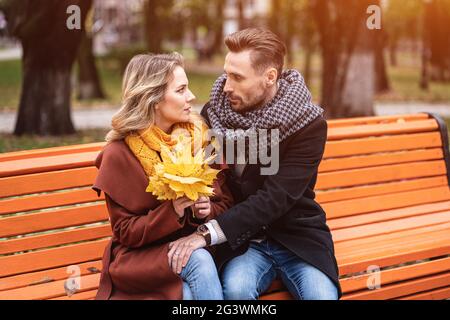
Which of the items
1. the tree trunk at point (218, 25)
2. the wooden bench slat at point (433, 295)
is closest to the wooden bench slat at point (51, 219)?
the wooden bench slat at point (433, 295)

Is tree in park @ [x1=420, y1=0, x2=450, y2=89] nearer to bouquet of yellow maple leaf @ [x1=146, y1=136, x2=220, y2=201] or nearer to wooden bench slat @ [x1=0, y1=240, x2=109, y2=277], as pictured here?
wooden bench slat @ [x1=0, y1=240, x2=109, y2=277]

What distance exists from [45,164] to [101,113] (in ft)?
36.8

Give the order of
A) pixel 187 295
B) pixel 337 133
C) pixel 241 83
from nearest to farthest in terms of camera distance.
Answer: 1. pixel 187 295
2. pixel 241 83
3. pixel 337 133

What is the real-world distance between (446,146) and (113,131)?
270 centimetres

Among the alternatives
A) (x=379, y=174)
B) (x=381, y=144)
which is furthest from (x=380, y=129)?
(x=379, y=174)

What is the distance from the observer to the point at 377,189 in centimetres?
464

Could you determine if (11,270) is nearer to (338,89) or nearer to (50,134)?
(50,134)

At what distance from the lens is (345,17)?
994cm

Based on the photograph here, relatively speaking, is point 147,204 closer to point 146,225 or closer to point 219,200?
point 146,225

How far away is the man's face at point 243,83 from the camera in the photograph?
345 centimetres

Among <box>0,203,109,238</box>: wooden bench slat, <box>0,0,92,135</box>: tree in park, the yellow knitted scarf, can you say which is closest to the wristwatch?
the yellow knitted scarf

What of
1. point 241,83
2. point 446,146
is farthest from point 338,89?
point 241,83

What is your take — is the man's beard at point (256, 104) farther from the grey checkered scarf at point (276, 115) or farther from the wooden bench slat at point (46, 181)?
the wooden bench slat at point (46, 181)
